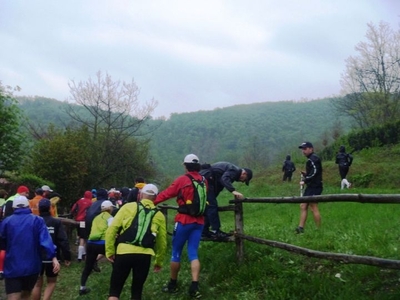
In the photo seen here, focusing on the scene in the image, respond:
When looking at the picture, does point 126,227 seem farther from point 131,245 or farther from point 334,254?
point 334,254

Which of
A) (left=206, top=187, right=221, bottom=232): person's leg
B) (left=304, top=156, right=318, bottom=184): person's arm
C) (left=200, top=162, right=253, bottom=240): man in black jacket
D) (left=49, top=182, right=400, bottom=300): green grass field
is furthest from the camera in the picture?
(left=304, top=156, right=318, bottom=184): person's arm

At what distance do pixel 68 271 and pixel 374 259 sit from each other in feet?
28.8

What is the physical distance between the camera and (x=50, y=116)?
96.4 metres

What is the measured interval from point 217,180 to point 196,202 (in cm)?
155

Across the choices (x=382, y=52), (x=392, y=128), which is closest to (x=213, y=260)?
(x=392, y=128)

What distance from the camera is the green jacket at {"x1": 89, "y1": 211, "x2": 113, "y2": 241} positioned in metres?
9.00

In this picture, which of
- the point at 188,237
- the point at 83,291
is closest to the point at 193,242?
the point at 188,237

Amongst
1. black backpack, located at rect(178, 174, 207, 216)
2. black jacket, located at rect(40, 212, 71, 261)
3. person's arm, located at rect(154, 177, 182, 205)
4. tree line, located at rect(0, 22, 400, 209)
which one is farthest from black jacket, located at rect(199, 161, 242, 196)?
tree line, located at rect(0, 22, 400, 209)

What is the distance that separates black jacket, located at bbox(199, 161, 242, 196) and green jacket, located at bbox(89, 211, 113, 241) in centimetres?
211

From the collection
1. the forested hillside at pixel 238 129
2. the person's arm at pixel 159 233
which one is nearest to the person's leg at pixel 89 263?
the person's arm at pixel 159 233

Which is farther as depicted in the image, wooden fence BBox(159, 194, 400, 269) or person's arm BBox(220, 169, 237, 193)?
person's arm BBox(220, 169, 237, 193)

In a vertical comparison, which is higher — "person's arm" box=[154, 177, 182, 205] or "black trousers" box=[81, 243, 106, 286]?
"person's arm" box=[154, 177, 182, 205]

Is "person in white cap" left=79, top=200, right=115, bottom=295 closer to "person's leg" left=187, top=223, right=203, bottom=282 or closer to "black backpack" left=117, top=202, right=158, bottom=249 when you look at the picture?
"person's leg" left=187, top=223, right=203, bottom=282

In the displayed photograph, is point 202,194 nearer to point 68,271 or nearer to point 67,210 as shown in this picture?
point 68,271
